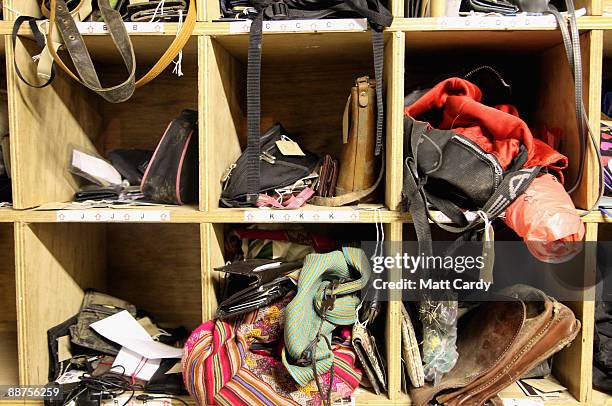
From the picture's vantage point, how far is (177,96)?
171 centimetres

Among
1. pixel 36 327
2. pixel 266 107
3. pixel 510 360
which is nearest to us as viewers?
pixel 510 360

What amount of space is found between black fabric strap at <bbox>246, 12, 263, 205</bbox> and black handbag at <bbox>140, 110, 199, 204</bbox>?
184 millimetres

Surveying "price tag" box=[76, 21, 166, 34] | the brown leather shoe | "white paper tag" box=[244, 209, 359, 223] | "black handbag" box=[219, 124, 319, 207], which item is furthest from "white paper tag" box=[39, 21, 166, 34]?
the brown leather shoe

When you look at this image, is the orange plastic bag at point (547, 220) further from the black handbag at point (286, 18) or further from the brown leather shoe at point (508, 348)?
the black handbag at point (286, 18)

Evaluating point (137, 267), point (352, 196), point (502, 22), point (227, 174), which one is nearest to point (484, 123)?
point (502, 22)

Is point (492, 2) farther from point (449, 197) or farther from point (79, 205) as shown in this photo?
point (79, 205)

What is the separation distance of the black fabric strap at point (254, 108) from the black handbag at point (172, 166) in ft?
0.60

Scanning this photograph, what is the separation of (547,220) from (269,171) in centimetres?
72

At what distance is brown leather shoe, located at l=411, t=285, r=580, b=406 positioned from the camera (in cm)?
119

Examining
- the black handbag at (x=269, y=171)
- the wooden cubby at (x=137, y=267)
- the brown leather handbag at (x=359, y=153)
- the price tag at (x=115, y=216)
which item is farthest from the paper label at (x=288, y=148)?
the wooden cubby at (x=137, y=267)

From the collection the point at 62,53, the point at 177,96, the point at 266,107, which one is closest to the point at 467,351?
the point at 266,107

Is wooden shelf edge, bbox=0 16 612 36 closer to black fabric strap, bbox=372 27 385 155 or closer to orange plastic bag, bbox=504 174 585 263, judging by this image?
black fabric strap, bbox=372 27 385 155

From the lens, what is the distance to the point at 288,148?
1.47 m

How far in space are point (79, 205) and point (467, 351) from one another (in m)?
1.13
